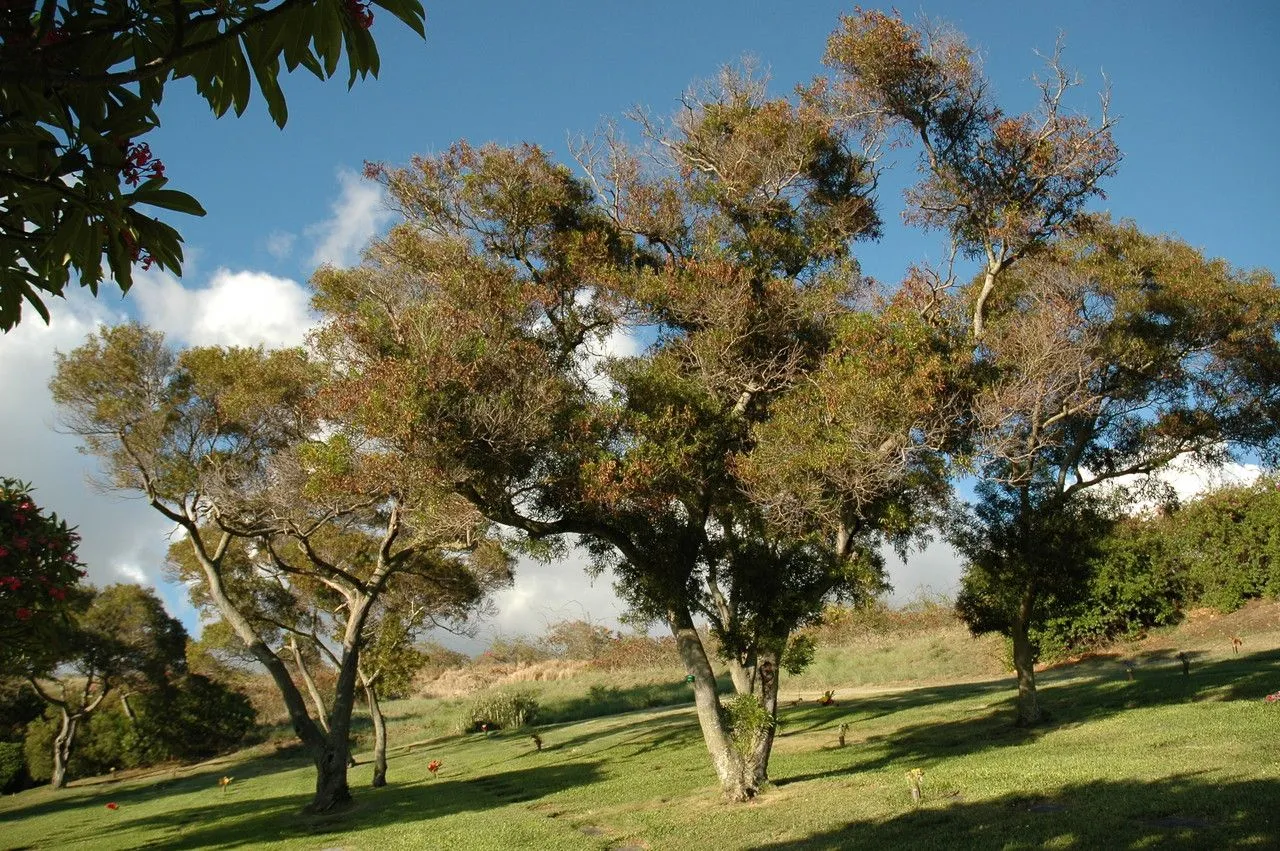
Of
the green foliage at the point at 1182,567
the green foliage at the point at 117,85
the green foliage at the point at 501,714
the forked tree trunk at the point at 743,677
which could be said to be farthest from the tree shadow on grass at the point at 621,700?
the green foliage at the point at 117,85

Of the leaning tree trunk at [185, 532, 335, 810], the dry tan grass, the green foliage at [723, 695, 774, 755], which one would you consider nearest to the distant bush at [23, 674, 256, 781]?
the dry tan grass

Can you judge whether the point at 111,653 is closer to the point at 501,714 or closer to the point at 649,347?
the point at 501,714

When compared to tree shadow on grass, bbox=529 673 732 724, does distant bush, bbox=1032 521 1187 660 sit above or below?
above

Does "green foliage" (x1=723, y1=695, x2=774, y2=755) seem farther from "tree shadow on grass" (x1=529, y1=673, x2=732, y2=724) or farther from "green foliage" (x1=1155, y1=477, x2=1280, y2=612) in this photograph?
"tree shadow on grass" (x1=529, y1=673, x2=732, y2=724)

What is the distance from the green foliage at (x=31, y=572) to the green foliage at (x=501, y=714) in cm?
2299

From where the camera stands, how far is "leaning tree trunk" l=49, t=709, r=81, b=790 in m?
28.2

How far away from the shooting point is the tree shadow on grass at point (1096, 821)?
6.86 metres

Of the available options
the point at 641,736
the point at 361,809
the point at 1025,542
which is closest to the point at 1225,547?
the point at 1025,542

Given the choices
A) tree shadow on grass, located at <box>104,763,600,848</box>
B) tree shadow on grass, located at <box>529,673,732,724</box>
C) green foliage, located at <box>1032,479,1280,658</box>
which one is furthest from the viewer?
tree shadow on grass, located at <box>529,673,732,724</box>

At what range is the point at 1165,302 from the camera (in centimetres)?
1606

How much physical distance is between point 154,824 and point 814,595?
43.9ft

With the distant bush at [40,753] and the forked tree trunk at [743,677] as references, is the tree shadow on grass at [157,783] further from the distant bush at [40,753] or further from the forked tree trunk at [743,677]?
the forked tree trunk at [743,677]

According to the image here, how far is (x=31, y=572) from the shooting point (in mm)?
9109

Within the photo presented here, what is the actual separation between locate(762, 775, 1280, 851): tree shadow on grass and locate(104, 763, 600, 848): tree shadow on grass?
7756 millimetres
